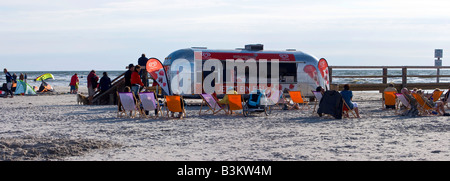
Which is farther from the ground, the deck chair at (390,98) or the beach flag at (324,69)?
the beach flag at (324,69)

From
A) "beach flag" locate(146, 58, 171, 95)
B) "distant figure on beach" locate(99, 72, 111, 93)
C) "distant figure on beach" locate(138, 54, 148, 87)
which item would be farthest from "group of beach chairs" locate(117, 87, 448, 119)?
"distant figure on beach" locate(99, 72, 111, 93)

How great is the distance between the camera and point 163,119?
38.3 ft

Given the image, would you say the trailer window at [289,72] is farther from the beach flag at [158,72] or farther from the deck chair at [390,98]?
the beach flag at [158,72]

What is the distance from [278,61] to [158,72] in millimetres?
3706

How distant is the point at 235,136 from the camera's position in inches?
340

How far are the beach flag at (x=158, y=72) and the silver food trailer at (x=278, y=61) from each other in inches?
6.9

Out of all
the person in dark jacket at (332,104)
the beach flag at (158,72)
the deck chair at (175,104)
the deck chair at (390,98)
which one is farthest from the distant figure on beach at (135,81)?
the deck chair at (390,98)

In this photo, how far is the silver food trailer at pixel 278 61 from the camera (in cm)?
1563

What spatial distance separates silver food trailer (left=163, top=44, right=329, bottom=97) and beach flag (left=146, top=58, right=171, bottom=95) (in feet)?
0.57

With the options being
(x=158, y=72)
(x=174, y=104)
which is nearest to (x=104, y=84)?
(x=158, y=72)

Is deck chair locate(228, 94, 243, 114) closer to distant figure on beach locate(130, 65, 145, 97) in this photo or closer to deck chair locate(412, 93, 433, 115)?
distant figure on beach locate(130, 65, 145, 97)

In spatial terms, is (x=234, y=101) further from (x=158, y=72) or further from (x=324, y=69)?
(x=324, y=69)

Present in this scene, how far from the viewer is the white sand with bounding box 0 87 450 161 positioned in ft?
22.0
